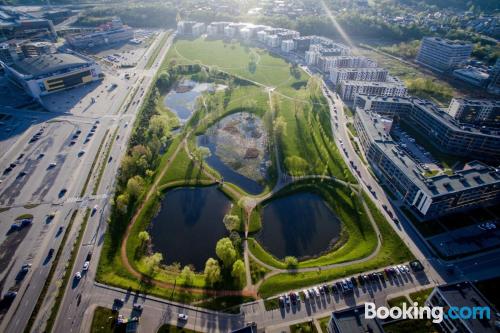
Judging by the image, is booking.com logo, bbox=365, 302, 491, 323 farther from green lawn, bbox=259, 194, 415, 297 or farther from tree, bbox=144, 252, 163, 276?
tree, bbox=144, 252, 163, 276

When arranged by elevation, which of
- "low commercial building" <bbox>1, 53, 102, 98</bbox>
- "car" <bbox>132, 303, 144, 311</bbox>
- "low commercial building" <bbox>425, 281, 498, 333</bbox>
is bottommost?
"car" <bbox>132, 303, 144, 311</bbox>

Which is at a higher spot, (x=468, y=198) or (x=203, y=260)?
(x=468, y=198)

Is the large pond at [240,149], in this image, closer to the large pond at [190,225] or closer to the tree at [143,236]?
the large pond at [190,225]

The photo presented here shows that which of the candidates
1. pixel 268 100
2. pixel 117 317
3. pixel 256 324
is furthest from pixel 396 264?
pixel 268 100

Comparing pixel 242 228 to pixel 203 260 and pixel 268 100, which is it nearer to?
pixel 203 260

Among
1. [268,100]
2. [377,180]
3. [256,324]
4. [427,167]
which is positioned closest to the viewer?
[256,324]

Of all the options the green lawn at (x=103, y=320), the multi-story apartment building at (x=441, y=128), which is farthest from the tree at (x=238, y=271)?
the multi-story apartment building at (x=441, y=128)

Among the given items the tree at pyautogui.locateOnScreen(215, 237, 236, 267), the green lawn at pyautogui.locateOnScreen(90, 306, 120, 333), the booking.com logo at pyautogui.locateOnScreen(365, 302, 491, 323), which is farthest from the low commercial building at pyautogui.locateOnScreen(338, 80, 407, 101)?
the green lawn at pyautogui.locateOnScreen(90, 306, 120, 333)
